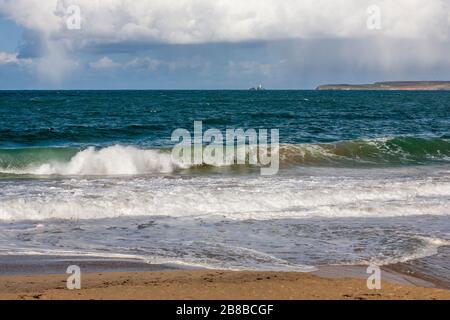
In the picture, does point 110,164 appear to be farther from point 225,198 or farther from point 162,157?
point 225,198

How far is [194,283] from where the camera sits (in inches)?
307

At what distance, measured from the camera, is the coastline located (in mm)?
7191

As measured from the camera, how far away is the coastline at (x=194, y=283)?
23.6 feet

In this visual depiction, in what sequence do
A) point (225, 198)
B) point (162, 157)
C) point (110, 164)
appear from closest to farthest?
point (225, 198), point (110, 164), point (162, 157)

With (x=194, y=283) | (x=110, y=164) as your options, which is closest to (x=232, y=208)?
(x=194, y=283)

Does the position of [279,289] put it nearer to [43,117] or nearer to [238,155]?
[238,155]

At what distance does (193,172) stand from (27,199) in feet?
27.4

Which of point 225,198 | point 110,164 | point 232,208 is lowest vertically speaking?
point 232,208

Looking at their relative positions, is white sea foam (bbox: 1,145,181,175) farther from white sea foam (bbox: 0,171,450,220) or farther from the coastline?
the coastline

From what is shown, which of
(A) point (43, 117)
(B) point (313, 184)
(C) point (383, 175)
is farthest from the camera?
(A) point (43, 117)

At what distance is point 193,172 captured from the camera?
21328 millimetres

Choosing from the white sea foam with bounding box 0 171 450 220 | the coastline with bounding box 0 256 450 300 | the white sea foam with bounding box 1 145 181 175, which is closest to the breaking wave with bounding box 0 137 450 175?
the white sea foam with bounding box 1 145 181 175

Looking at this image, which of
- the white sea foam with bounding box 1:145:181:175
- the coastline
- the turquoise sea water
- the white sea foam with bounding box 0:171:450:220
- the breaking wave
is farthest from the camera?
the breaking wave
